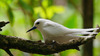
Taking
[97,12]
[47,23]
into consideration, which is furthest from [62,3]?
[47,23]

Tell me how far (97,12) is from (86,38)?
3.67 feet

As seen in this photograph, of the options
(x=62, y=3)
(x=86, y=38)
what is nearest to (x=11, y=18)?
(x=86, y=38)

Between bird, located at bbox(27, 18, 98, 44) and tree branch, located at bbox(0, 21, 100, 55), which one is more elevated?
bird, located at bbox(27, 18, 98, 44)

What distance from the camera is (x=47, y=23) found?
638 millimetres

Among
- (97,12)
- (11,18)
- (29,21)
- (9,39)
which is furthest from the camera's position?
(97,12)

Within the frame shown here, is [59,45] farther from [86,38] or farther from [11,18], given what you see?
[11,18]

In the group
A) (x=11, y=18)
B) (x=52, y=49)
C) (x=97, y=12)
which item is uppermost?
(x=97, y=12)

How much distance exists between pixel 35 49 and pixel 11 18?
374 mm

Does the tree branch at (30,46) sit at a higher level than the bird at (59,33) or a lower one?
lower

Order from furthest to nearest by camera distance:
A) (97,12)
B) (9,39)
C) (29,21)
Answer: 1. (97,12)
2. (29,21)
3. (9,39)

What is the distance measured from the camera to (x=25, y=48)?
581 mm

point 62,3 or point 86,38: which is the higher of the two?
point 62,3

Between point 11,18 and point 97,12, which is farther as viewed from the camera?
point 97,12

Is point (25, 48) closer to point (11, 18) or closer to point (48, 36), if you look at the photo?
point (48, 36)
